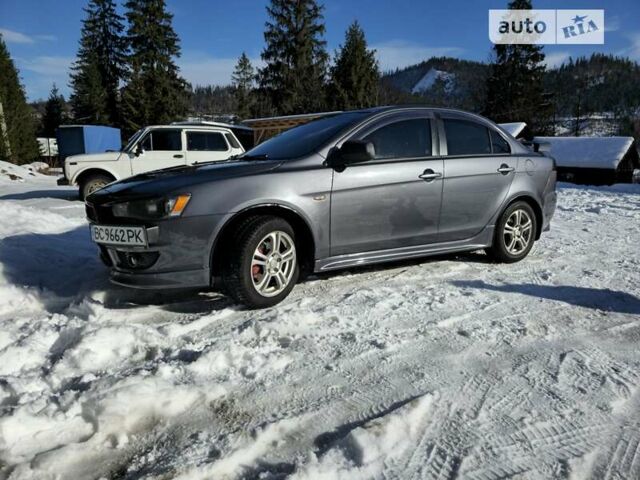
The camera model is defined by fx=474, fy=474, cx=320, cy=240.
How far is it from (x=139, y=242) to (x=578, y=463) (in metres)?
2.76

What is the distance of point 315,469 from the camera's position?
5.67 ft

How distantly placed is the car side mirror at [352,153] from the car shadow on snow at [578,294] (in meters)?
1.35

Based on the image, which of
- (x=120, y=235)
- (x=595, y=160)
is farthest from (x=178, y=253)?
(x=595, y=160)

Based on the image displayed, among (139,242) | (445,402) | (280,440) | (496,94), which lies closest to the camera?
(280,440)

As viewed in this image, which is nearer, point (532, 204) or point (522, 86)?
point (532, 204)


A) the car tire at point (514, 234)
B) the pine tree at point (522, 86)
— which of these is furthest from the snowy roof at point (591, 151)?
the pine tree at point (522, 86)

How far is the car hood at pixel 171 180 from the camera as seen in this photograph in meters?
3.29

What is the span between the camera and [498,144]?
4.82 m

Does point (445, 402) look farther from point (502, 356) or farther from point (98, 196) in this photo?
point (98, 196)

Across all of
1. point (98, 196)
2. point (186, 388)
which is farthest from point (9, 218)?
point (186, 388)

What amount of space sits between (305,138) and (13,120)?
29.8 meters

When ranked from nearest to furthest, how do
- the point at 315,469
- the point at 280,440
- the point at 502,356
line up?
the point at 315,469
the point at 280,440
the point at 502,356

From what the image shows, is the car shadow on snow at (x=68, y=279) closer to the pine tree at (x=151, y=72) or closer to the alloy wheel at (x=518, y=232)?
the alloy wheel at (x=518, y=232)

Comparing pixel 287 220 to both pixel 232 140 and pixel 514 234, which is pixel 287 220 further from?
pixel 232 140
